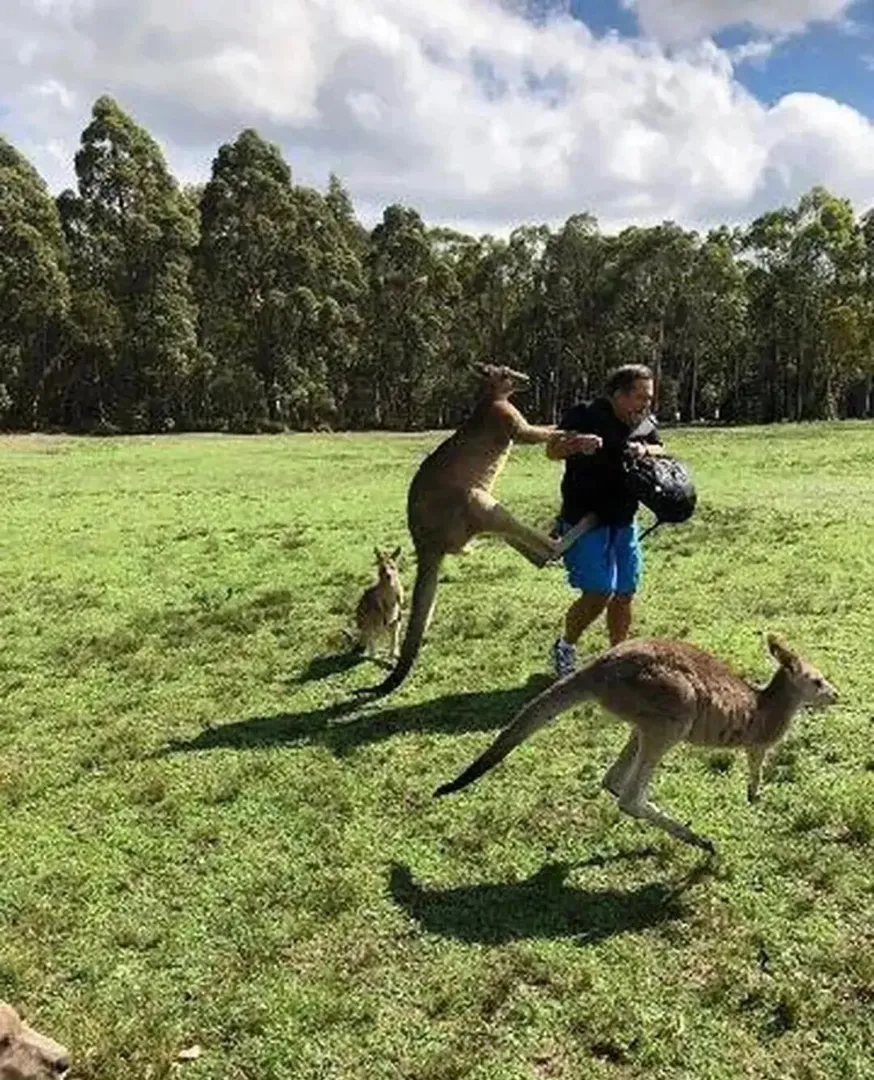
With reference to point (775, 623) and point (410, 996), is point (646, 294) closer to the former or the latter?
point (775, 623)

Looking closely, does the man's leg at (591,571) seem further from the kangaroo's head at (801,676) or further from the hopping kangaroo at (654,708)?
the hopping kangaroo at (654,708)

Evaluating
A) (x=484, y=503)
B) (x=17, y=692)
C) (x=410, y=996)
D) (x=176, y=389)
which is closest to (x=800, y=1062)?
(x=410, y=996)

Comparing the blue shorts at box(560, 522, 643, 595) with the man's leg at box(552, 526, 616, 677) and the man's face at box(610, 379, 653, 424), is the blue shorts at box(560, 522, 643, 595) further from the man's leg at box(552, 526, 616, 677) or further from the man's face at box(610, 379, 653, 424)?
the man's face at box(610, 379, 653, 424)

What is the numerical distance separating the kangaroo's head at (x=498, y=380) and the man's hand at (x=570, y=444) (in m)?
0.50

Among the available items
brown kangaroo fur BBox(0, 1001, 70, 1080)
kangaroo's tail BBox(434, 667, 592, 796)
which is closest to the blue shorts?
kangaroo's tail BBox(434, 667, 592, 796)

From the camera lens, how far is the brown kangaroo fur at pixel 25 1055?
3.60m

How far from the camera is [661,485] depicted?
6953 millimetres

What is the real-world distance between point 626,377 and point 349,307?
3912 centimetres

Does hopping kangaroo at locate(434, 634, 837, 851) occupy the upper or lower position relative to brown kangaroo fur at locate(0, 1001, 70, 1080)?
upper

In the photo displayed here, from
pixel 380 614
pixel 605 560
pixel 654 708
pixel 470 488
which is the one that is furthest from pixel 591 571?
pixel 654 708

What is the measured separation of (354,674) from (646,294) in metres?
42.1

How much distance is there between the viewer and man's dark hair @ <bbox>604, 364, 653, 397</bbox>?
271 inches

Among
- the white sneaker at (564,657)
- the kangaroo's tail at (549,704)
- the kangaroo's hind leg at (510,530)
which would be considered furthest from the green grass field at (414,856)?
the kangaroo's hind leg at (510,530)

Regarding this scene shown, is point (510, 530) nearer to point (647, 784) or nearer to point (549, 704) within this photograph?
point (549, 704)
